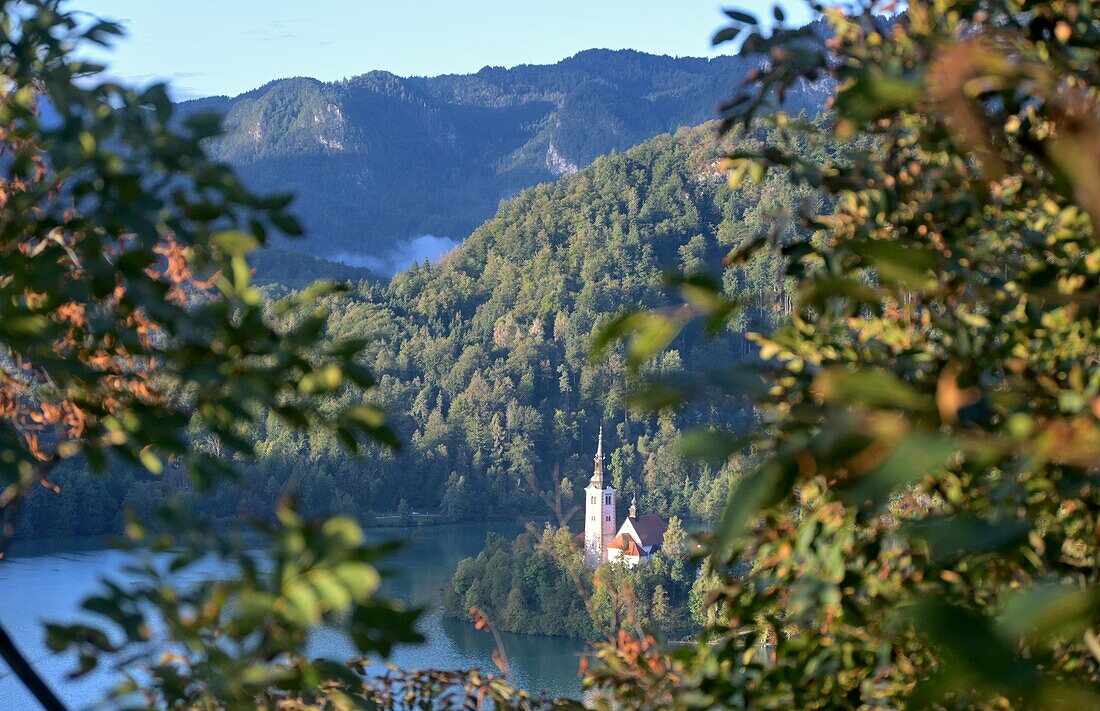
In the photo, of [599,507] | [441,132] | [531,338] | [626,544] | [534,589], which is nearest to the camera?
[534,589]

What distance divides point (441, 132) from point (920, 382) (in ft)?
349

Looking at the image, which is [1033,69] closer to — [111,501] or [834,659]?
[834,659]

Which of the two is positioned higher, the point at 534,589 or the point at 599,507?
the point at 534,589

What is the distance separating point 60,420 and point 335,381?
0.86 m

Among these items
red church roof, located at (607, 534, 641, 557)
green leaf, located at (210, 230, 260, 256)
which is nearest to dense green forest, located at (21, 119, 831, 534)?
red church roof, located at (607, 534, 641, 557)

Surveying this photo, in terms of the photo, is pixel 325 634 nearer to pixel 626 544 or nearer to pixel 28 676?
pixel 28 676

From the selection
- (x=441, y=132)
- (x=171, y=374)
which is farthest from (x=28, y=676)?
(x=441, y=132)

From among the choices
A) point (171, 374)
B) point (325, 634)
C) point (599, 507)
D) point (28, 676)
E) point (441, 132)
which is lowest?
point (599, 507)

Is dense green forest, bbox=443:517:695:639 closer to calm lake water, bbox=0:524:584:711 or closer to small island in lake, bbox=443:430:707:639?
small island in lake, bbox=443:430:707:639

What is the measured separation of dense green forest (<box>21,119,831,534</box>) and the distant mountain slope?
93.3ft

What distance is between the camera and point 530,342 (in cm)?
5897

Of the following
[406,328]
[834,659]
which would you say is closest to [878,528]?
[834,659]

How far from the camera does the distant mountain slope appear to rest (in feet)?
321

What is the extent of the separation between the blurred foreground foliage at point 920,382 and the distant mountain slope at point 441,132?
91.8m
